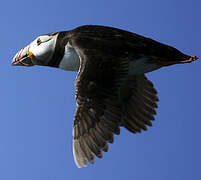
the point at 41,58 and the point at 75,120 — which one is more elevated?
the point at 41,58

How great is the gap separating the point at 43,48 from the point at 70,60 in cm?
70

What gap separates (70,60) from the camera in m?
8.93

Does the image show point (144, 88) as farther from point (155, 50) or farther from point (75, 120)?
point (75, 120)

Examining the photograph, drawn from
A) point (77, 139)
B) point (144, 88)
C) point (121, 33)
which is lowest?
point (77, 139)

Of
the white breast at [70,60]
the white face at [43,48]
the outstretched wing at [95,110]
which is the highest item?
the white face at [43,48]

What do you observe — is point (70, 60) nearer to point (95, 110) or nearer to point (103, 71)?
point (103, 71)

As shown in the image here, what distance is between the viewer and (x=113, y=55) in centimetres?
827

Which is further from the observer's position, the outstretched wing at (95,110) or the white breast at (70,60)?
the white breast at (70,60)

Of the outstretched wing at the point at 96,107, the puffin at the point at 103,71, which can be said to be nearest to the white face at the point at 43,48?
the puffin at the point at 103,71

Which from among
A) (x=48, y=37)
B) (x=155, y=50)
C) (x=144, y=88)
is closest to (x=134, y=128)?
(x=144, y=88)

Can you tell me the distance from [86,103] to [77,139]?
528mm

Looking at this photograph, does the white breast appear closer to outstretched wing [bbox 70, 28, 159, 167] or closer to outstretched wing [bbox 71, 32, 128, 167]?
outstretched wing [bbox 70, 28, 159, 167]

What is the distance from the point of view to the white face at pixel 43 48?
9.26 m

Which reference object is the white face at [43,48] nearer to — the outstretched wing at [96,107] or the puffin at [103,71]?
the puffin at [103,71]
